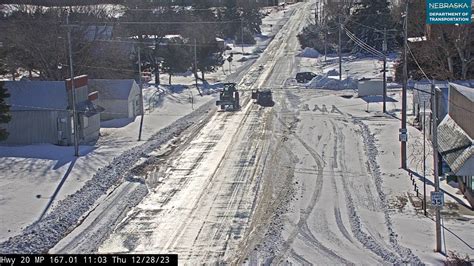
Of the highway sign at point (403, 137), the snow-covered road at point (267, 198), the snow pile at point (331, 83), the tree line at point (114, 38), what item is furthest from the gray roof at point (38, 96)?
the snow pile at point (331, 83)

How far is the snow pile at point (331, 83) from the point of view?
2672 inches

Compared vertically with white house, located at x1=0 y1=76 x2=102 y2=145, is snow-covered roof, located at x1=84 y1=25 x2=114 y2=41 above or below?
above

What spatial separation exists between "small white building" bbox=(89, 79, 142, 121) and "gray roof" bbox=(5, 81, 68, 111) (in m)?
7.62

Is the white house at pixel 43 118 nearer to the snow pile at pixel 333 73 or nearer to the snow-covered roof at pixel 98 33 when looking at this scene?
the snow-covered roof at pixel 98 33

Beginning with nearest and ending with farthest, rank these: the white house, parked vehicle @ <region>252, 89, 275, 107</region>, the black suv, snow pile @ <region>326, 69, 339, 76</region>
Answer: the white house < parked vehicle @ <region>252, 89, 275, 107</region> < the black suv < snow pile @ <region>326, 69, 339, 76</region>

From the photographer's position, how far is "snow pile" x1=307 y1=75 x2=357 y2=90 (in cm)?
6788

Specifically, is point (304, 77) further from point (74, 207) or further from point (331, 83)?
point (74, 207)

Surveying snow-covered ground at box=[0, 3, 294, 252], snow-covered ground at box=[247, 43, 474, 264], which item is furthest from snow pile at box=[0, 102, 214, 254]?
snow-covered ground at box=[247, 43, 474, 264]

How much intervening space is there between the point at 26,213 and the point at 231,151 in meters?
14.7

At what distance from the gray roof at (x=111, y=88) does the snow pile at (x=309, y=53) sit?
167 ft

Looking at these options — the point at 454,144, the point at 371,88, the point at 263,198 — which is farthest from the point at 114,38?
the point at 454,144

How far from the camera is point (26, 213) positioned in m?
25.3

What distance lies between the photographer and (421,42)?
58094mm

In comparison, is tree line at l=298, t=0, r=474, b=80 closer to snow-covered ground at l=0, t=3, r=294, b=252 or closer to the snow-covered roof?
snow-covered ground at l=0, t=3, r=294, b=252
